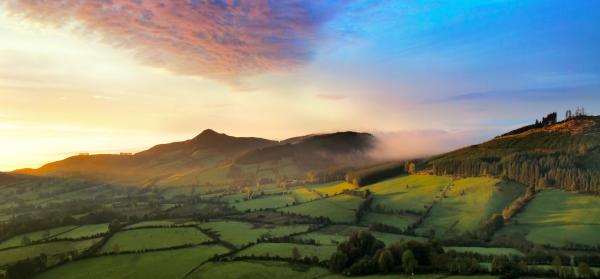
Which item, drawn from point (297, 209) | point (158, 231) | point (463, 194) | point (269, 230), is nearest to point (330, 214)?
point (297, 209)

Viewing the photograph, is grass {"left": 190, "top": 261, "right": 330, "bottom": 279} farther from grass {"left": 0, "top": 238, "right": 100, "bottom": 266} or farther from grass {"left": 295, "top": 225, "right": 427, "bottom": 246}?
grass {"left": 0, "top": 238, "right": 100, "bottom": 266}

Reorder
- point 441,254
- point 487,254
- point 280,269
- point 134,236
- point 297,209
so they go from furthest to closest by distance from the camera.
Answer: point 297,209, point 134,236, point 487,254, point 280,269, point 441,254

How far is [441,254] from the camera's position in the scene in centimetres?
8862

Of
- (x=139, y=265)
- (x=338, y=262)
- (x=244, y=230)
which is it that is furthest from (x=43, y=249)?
(x=338, y=262)

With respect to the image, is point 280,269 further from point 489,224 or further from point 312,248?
point 489,224

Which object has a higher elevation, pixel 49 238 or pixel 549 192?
pixel 549 192

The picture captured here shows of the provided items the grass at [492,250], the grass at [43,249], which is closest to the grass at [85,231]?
the grass at [43,249]

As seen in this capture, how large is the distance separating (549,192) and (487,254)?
83381 millimetres

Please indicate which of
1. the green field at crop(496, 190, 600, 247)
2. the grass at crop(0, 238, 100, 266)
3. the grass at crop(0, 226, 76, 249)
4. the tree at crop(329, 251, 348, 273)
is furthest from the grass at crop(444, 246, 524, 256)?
the grass at crop(0, 226, 76, 249)

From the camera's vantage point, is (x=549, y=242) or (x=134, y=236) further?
(x=134, y=236)

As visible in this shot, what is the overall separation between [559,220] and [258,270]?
10399cm

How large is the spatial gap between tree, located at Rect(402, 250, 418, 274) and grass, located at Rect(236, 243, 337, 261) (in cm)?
2652

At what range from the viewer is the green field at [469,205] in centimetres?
14988

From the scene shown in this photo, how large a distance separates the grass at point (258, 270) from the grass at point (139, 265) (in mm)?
6589
